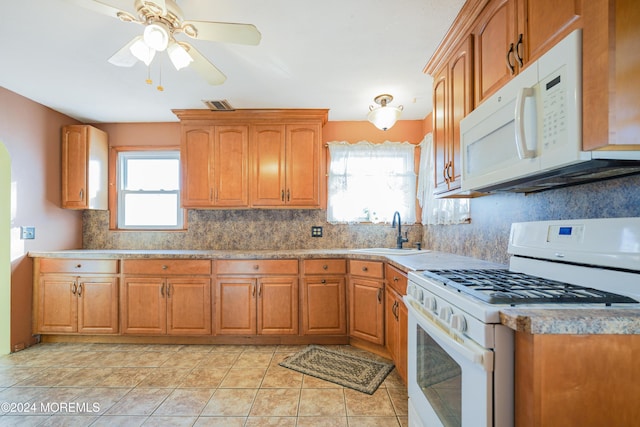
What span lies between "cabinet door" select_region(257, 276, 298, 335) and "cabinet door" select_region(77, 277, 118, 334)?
141 cm

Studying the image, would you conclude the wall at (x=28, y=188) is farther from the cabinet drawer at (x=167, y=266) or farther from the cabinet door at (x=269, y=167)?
the cabinet door at (x=269, y=167)

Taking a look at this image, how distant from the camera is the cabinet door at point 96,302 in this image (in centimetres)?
288

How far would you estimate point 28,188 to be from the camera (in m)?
2.85

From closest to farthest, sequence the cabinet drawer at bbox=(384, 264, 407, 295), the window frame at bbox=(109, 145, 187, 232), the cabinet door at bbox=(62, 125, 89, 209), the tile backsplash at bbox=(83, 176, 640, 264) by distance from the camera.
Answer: the cabinet drawer at bbox=(384, 264, 407, 295) → the cabinet door at bbox=(62, 125, 89, 209) → the tile backsplash at bbox=(83, 176, 640, 264) → the window frame at bbox=(109, 145, 187, 232)

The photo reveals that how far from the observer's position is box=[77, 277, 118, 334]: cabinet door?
2875 millimetres

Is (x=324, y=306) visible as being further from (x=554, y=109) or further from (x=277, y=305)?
(x=554, y=109)

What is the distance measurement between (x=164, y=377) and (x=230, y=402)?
680 mm

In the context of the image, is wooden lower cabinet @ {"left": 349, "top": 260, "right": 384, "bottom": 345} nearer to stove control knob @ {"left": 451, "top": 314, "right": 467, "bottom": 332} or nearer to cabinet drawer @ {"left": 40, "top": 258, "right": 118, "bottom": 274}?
stove control knob @ {"left": 451, "top": 314, "right": 467, "bottom": 332}

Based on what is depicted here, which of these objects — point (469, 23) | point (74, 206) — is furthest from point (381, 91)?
point (74, 206)

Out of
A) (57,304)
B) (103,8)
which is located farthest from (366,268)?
(57,304)

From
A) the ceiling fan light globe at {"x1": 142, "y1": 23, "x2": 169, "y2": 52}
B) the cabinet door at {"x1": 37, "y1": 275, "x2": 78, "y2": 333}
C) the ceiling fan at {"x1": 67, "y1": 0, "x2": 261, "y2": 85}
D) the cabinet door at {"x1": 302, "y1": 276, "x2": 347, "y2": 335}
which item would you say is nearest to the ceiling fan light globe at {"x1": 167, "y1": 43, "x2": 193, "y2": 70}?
the ceiling fan at {"x1": 67, "y1": 0, "x2": 261, "y2": 85}

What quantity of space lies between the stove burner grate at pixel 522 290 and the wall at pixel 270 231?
1.99 meters

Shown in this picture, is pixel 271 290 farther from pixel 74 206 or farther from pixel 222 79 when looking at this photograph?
pixel 74 206

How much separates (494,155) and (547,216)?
506mm
